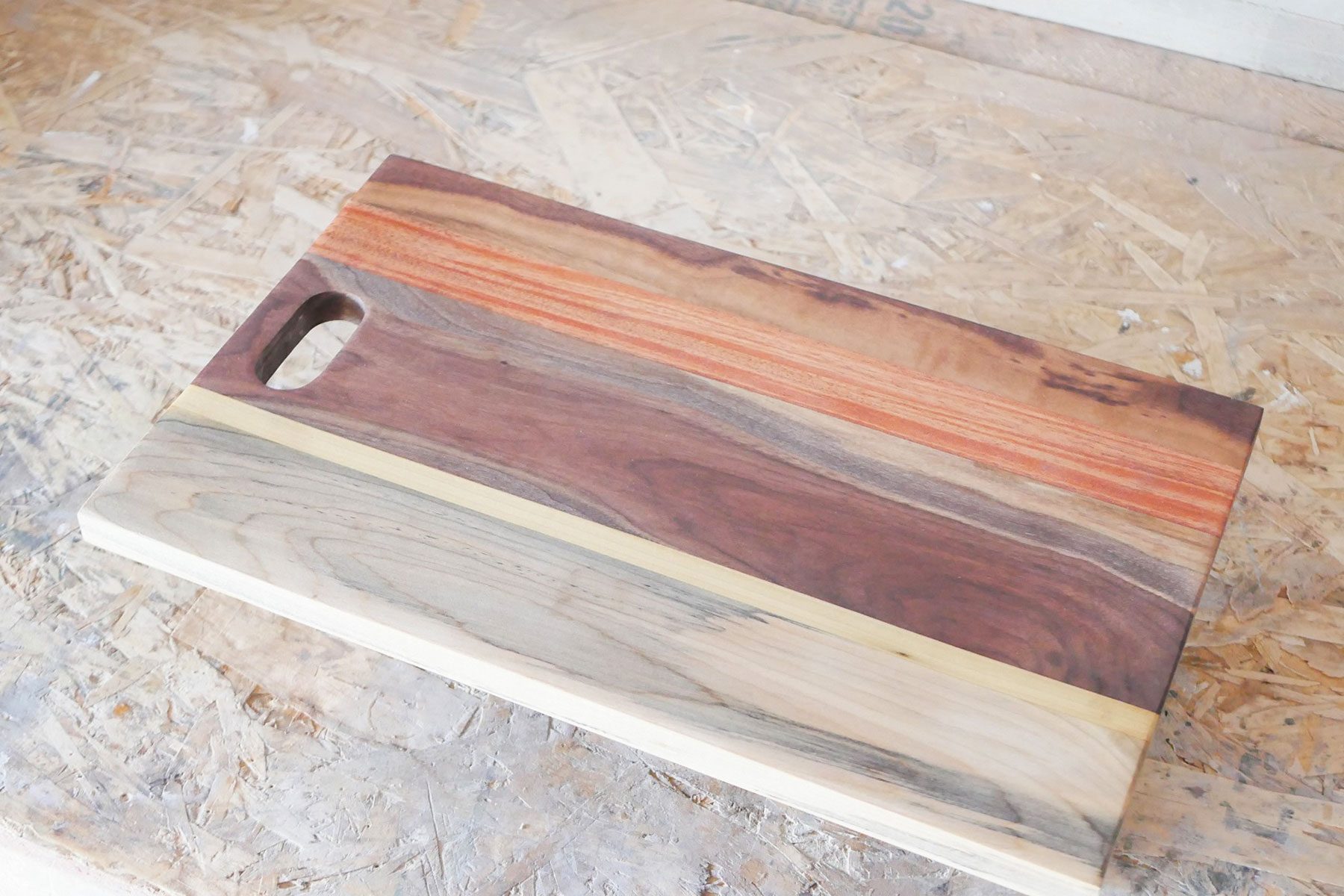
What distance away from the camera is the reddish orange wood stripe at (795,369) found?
1.07 m

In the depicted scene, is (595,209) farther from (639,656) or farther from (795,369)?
(639,656)

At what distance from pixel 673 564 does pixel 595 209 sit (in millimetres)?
1036

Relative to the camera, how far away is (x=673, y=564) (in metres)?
1.00

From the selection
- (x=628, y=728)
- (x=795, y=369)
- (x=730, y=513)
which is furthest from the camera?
(x=795, y=369)

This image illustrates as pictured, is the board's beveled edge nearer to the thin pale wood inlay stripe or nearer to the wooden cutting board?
the wooden cutting board

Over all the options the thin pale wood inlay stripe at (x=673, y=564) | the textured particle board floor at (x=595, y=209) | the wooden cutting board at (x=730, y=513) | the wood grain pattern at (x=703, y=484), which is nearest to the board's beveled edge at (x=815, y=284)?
the wooden cutting board at (x=730, y=513)

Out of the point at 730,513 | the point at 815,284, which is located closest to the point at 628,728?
the point at 730,513

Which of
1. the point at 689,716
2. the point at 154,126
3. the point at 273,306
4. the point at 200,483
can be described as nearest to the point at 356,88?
the point at 154,126

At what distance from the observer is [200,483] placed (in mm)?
1032

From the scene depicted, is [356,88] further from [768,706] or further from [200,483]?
[768,706]

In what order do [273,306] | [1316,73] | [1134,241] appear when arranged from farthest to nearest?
[1316,73], [1134,241], [273,306]

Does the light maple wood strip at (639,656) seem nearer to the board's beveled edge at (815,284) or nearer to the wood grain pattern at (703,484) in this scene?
the wood grain pattern at (703,484)

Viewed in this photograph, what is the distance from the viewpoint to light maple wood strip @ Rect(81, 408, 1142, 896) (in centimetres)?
88

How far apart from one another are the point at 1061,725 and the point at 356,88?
5.63ft
